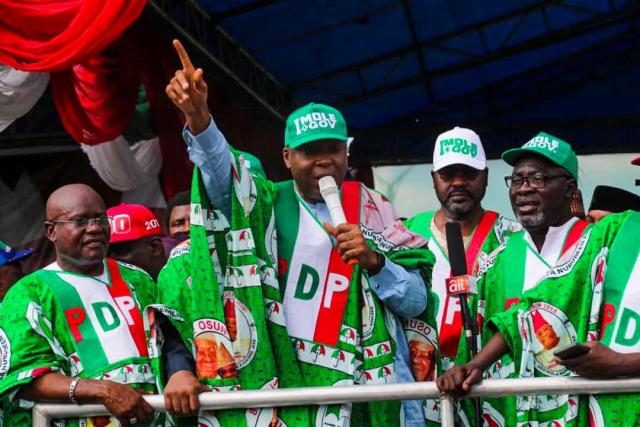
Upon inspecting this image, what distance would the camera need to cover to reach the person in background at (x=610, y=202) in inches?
225

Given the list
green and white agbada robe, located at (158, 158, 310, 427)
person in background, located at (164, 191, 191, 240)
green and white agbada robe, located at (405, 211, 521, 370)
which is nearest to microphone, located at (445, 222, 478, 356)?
green and white agbada robe, located at (158, 158, 310, 427)

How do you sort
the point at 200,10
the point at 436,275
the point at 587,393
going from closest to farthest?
the point at 587,393
the point at 436,275
the point at 200,10

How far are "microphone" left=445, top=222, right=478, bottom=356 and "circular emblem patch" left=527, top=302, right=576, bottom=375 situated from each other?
31 centimetres

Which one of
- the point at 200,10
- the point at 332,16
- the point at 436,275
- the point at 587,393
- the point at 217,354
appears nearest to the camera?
the point at 587,393

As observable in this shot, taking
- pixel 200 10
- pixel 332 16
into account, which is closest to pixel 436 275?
pixel 200 10

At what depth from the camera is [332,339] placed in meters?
4.28

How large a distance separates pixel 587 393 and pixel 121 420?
148cm

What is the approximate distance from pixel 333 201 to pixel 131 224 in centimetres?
203

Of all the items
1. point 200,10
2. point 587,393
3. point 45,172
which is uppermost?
point 200,10

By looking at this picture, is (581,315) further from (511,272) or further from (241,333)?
(241,333)

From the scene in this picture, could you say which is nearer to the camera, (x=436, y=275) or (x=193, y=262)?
(x=193, y=262)

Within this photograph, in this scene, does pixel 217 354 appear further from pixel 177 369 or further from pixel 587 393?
pixel 587 393

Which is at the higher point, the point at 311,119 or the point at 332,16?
the point at 332,16

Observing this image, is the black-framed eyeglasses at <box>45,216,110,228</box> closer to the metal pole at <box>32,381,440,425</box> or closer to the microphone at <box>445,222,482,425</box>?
the metal pole at <box>32,381,440,425</box>
